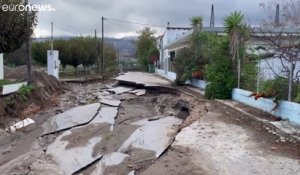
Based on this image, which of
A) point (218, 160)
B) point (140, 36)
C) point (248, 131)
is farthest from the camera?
point (140, 36)

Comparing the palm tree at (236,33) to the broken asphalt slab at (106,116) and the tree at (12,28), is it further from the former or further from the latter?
the tree at (12,28)

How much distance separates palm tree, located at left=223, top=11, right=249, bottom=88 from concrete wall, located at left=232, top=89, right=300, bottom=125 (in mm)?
1014

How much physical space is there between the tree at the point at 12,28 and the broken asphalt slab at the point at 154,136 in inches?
317

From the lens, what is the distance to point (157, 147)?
995 centimetres

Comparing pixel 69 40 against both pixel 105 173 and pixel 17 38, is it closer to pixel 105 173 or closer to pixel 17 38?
pixel 17 38

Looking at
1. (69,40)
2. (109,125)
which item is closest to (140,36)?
(69,40)

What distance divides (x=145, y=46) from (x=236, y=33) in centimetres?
5379

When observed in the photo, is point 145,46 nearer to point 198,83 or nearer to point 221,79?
point 198,83

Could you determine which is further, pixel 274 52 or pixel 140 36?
pixel 140 36

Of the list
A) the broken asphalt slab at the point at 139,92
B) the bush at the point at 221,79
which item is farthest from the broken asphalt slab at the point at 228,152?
the broken asphalt slab at the point at 139,92

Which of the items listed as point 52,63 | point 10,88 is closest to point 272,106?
point 10,88

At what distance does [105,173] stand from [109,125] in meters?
6.10

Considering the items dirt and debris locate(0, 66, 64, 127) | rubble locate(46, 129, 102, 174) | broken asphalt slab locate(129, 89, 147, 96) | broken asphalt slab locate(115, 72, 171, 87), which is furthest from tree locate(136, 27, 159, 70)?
rubble locate(46, 129, 102, 174)

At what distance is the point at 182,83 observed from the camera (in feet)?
84.4
